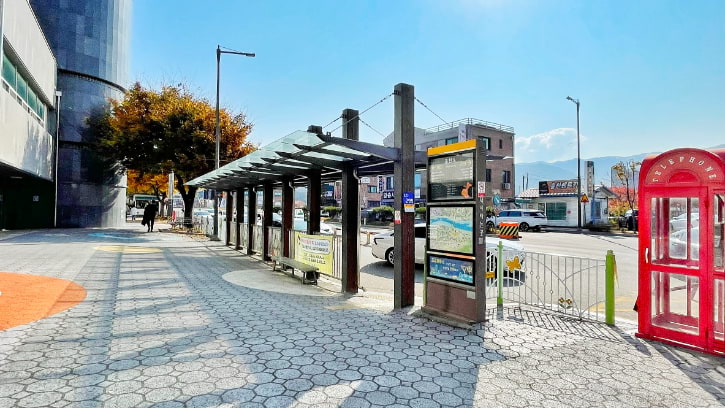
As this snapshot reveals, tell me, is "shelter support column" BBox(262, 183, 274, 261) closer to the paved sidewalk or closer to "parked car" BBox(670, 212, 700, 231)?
the paved sidewalk

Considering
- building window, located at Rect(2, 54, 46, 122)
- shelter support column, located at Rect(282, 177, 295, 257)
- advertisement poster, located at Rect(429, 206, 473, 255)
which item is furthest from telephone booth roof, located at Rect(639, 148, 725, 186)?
building window, located at Rect(2, 54, 46, 122)

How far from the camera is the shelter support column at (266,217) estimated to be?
41.4 feet

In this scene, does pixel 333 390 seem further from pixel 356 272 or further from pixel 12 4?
pixel 12 4

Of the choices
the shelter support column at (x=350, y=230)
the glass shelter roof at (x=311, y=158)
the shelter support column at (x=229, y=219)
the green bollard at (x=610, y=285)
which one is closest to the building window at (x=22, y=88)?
the shelter support column at (x=229, y=219)

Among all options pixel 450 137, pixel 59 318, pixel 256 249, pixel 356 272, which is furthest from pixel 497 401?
pixel 450 137

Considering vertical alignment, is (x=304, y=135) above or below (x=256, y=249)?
above

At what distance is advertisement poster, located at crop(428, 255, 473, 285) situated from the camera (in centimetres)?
587

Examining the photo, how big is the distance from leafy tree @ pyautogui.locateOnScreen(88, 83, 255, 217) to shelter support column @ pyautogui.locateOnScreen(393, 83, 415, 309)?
2025 cm

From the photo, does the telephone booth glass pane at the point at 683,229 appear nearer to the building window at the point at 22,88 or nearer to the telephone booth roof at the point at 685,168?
the telephone booth roof at the point at 685,168

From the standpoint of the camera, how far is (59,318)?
579cm

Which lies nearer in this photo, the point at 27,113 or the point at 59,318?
the point at 59,318

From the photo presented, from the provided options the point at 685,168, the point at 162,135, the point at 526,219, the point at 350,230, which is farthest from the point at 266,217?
the point at 526,219

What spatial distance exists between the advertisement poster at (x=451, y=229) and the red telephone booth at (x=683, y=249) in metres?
2.15

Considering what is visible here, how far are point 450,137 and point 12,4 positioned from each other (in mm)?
34707
